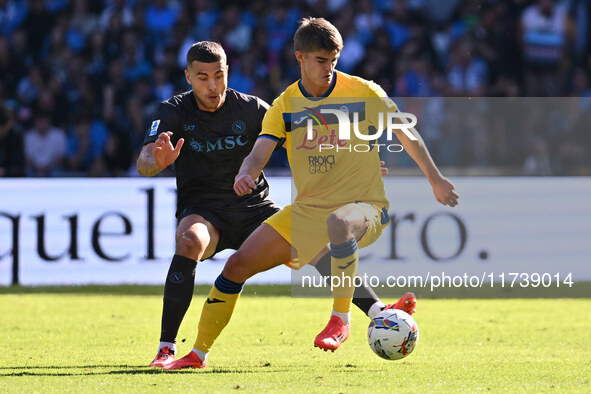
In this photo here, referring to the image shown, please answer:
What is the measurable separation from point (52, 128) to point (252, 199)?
763 cm

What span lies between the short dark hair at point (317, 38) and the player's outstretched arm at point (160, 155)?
36.4 inches

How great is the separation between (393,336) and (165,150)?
67.2 inches

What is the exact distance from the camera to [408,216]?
1048cm

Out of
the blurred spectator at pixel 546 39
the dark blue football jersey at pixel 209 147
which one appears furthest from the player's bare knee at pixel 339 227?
the blurred spectator at pixel 546 39

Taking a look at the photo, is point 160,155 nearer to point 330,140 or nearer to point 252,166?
point 252,166

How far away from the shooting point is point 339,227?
5672mm

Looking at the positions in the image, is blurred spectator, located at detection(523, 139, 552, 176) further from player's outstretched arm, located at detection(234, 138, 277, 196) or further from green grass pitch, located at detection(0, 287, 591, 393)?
player's outstretched arm, located at detection(234, 138, 277, 196)

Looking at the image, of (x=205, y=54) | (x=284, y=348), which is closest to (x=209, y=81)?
(x=205, y=54)

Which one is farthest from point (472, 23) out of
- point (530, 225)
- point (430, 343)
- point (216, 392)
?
point (216, 392)

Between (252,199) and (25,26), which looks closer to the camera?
(252,199)

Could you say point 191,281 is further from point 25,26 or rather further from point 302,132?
point 25,26

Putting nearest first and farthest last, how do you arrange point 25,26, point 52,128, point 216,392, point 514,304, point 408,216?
point 216,392, point 514,304, point 408,216, point 52,128, point 25,26

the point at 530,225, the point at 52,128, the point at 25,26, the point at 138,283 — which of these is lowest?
the point at 138,283

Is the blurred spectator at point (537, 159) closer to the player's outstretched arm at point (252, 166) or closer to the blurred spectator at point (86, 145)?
the blurred spectator at point (86, 145)
